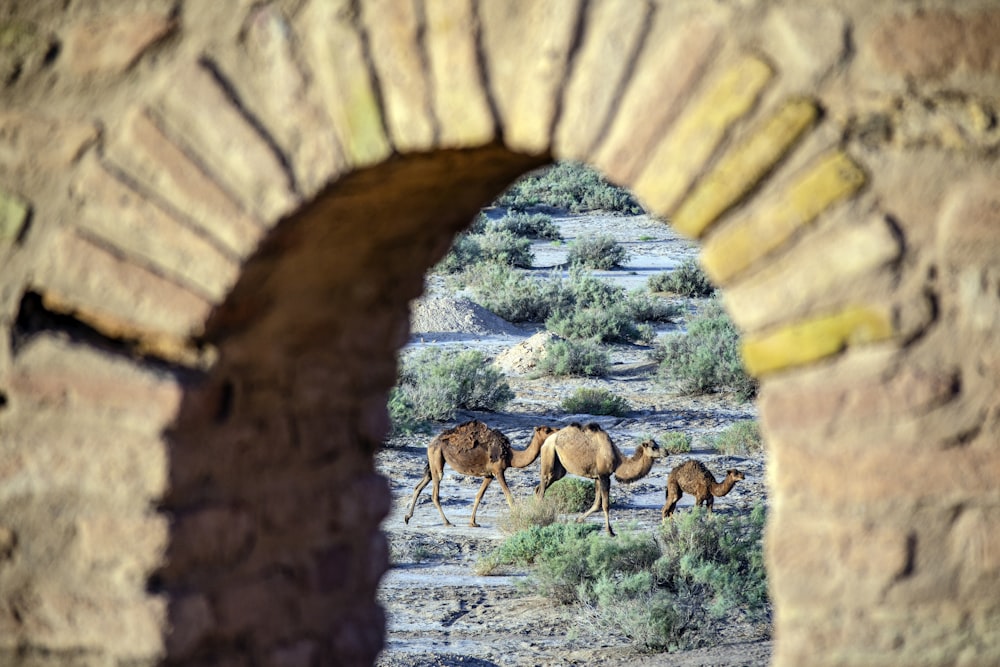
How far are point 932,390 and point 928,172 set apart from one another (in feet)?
1.17

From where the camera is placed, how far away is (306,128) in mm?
2170

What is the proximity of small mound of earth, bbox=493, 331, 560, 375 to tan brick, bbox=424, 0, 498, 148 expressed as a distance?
43.1 ft

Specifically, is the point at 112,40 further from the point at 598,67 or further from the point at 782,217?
the point at 782,217

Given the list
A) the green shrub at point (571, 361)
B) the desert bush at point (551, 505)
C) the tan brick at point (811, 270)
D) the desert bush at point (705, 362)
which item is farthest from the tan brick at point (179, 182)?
the green shrub at point (571, 361)

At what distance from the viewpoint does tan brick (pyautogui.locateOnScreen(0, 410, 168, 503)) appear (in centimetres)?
231

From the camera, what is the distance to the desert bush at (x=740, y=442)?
11891 mm

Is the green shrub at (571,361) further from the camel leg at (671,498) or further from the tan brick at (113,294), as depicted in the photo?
the tan brick at (113,294)

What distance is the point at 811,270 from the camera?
1954 mm

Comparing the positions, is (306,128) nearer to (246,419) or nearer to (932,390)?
(246,419)

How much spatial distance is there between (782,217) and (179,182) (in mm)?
1117

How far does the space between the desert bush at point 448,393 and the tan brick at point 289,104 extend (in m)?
10.7

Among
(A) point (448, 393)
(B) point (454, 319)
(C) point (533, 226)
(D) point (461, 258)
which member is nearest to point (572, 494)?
(A) point (448, 393)

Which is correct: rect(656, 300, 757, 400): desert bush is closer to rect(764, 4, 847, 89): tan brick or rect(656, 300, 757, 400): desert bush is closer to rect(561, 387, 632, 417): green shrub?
rect(561, 387, 632, 417): green shrub

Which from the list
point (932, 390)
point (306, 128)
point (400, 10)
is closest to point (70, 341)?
point (306, 128)
